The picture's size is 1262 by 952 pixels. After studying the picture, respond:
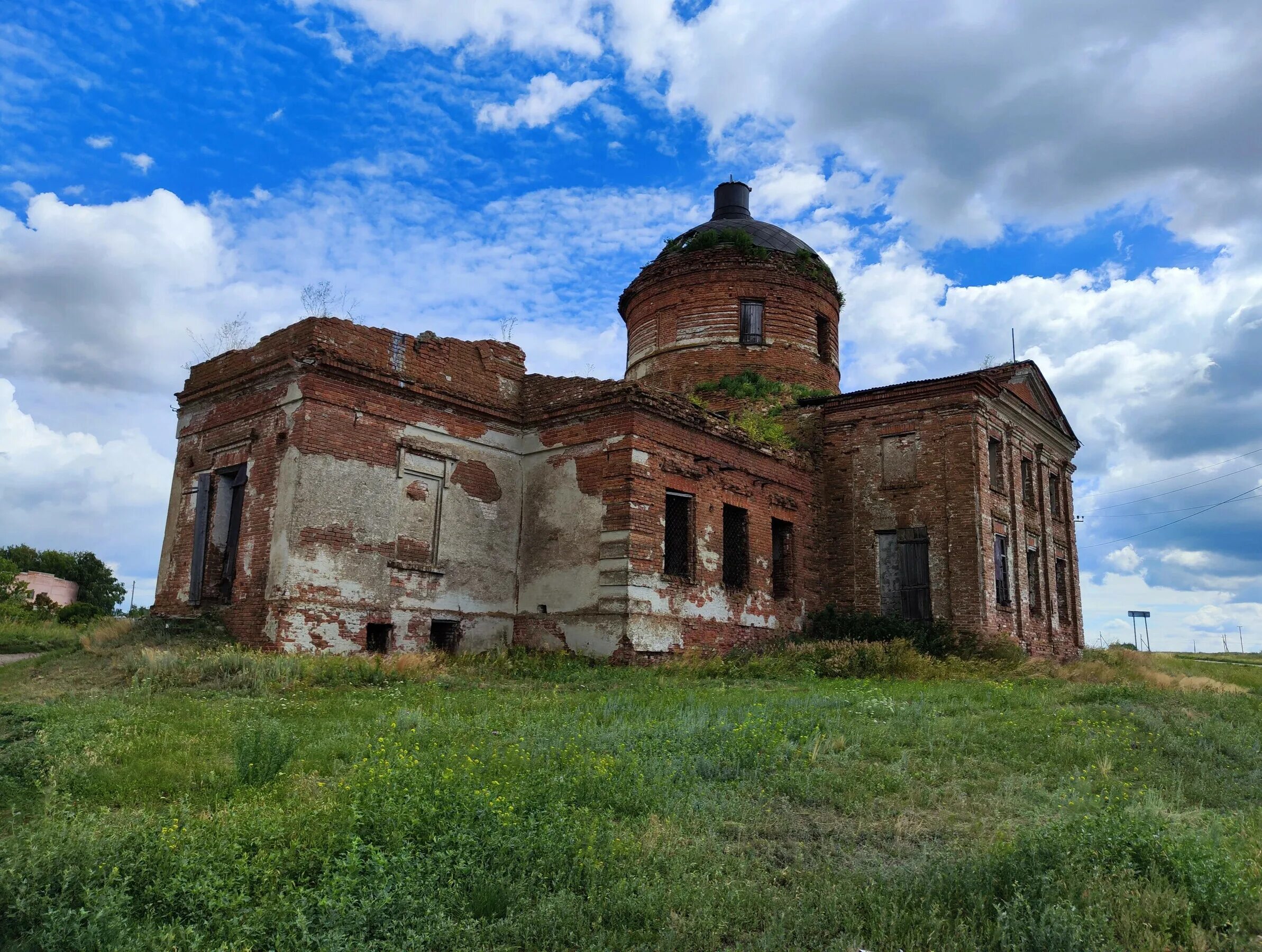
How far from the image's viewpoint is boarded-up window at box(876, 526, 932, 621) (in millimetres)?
20562

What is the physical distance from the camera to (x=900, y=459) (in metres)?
21.3

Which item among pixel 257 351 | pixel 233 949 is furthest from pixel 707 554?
pixel 233 949

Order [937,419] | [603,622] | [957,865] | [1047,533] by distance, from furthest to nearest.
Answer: [1047,533]
[937,419]
[603,622]
[957,865]

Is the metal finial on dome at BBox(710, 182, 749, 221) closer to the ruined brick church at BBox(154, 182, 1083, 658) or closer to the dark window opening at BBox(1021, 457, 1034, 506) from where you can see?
the ruined brick church at BBox(154, 182, 1083, 658)

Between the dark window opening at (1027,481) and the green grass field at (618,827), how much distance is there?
1420 cm

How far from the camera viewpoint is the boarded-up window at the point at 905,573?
20562 millimetres

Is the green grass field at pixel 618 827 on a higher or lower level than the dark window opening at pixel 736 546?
lower

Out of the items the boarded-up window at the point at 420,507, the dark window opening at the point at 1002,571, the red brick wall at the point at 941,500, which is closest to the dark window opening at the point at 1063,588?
the red brick wall at the point at 941,500

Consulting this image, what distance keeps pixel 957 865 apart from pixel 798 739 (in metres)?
3.61

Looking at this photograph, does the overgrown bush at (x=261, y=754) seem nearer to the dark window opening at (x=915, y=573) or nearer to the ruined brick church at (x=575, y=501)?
the ruined brick church at (x=575, y=501)

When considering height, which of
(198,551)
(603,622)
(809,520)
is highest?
(809,520)

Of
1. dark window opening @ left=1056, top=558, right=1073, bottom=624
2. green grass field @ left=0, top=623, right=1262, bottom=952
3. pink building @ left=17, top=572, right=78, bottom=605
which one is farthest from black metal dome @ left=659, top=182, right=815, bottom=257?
pink building @ left=17, top=572, right=78, bottom=605

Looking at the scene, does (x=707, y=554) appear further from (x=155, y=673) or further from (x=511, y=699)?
(x=155, y=673)

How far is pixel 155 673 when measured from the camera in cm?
1183
